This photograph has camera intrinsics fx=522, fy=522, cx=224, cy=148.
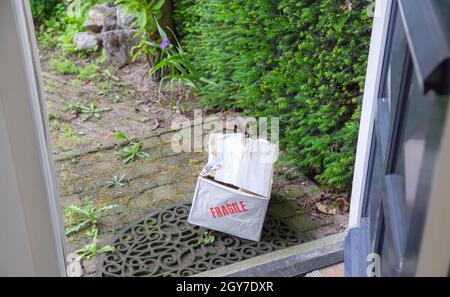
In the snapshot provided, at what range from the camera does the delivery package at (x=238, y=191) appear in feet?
7.56

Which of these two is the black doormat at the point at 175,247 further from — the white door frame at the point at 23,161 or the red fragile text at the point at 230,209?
the white door frame at the point at 23,161

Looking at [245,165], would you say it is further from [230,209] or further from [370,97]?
[370,97]

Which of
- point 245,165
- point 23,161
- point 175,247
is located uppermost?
point 23,161

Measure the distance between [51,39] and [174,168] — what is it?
2396 millimetres

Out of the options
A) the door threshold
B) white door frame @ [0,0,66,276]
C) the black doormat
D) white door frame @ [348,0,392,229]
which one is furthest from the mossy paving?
white door frame @ [0,0,66,276]

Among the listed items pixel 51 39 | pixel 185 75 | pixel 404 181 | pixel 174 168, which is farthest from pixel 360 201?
pixel 51 39

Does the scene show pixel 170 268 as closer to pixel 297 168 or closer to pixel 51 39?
pixel 297 168

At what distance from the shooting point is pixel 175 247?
233cm

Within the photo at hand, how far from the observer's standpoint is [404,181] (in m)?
1.10

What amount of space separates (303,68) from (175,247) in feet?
3.55

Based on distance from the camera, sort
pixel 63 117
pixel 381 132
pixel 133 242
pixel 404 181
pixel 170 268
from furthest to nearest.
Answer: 1. pixel 63 117
2. pixel 133 242
3. pixel 170 268
4. pixel 381 132
5. pixel 404 181

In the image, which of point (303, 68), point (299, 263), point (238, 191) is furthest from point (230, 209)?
point (303, 68)

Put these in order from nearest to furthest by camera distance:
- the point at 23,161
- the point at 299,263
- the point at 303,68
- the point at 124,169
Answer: the point at 23,161, the point at 299,263, the point at 303,68, the point at 124,169

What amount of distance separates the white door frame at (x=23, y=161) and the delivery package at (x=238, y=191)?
2.91ft
